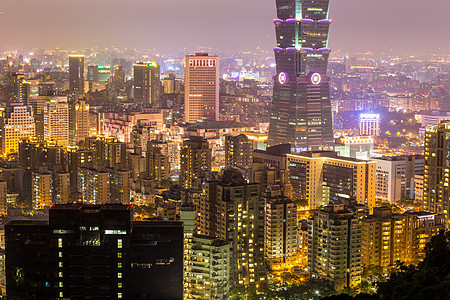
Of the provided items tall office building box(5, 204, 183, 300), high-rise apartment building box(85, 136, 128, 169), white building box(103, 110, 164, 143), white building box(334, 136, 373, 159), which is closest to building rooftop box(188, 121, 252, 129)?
white building box(103, 110, 164, 143)

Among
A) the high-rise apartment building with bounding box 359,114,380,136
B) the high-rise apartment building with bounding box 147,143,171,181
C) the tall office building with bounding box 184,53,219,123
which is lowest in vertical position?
the high-rise apartment building with bounding box 147,143,171,181

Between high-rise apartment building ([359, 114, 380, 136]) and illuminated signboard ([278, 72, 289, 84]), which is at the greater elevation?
illuminated signboard ([278, 72, 289, 84])

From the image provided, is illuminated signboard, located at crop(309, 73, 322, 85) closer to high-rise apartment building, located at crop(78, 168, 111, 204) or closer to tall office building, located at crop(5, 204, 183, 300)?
high-rise apartment building, located at crop(78, 168, 111, 204)

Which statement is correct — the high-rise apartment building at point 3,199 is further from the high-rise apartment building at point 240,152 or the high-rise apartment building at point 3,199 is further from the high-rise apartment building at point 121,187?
the high-rise apartment building at point 240,152

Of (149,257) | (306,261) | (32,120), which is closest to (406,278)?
(149,257)

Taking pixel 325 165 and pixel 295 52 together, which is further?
pixel 295 52

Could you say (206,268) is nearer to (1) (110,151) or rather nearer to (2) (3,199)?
(2) (3,199)

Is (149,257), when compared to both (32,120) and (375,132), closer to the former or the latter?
(32,120)
